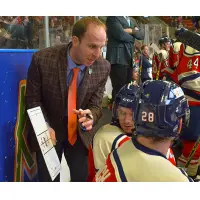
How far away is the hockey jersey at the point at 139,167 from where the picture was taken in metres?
1.00

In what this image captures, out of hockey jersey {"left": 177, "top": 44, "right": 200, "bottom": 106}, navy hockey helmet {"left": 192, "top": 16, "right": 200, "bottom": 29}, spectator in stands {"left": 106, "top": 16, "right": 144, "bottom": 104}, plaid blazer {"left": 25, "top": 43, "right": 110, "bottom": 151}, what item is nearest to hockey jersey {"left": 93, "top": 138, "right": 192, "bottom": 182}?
plaid blazer {"left": 25, "top": 43, "right": 110, "bottom": 151}

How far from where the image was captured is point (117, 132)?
65.7 inches

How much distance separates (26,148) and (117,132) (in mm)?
506

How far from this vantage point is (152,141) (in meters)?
1.10

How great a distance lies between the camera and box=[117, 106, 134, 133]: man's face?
1.67 meters

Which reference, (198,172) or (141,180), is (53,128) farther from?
(198,172)

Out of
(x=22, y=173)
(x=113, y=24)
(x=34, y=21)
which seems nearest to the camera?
(x=22, y=173)

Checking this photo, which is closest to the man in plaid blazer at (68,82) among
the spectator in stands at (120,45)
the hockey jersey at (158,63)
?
the spectator in stands at (120,45)

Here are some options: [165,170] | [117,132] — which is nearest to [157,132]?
[165,170]

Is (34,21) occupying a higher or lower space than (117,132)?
higher

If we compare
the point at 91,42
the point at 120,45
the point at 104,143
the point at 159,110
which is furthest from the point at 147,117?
the point at 120,45

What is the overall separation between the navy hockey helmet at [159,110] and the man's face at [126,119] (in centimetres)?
51

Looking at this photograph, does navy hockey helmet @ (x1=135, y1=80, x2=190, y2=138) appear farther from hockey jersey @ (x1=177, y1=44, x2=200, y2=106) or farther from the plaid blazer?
hockey jersey @ (x1=177, y1=44, x2=200, y2=106)

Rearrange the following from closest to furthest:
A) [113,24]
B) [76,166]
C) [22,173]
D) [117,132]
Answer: [117,132]
[22,173]
[76,166]
[113,24]
